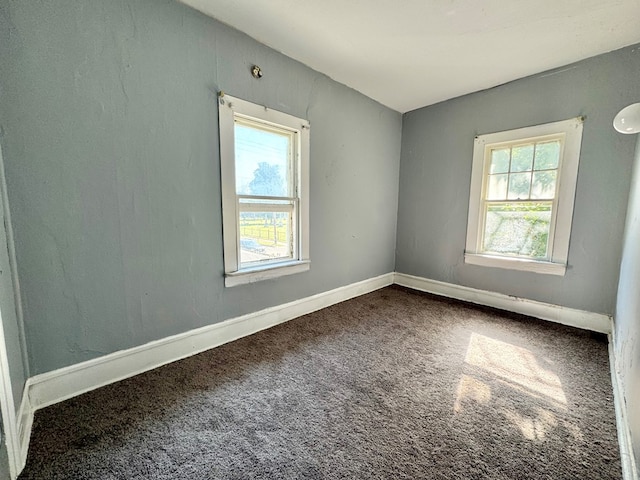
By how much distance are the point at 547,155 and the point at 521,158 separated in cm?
22

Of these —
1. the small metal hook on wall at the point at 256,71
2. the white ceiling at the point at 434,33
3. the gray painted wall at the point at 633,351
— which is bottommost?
the gray painted wall at the point at 633,351

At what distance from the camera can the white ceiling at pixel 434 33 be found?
1774 mm

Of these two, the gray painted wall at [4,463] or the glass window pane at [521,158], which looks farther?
the glass window pane at [521,158]

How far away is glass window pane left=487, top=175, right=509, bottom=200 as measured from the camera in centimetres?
292

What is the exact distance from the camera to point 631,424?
1.15 meters

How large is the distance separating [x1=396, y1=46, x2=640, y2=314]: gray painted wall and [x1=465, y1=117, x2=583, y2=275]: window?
0.08m

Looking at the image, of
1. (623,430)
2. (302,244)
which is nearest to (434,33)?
(302,244)

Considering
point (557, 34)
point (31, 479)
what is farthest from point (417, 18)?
point (31, 479)

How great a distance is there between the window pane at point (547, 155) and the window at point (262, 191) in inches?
95.5

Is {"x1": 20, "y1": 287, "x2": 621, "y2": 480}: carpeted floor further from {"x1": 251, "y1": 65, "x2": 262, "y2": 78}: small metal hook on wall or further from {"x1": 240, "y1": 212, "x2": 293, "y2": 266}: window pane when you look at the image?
{"x1": 251, "y1": 65, "x2": 262, "y2": 78}: small metal hook on wall

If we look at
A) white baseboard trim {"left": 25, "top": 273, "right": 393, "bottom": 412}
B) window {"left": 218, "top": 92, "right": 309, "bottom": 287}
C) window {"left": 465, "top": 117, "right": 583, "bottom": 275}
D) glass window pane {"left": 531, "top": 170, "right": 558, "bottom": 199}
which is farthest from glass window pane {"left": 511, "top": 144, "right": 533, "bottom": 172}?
white baseboard trim {"left": 25, "top": 273, "right": 393, "bottom": 412}

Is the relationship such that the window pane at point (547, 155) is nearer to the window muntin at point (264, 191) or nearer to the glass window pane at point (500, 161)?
the glass window pane at point (500, 161)

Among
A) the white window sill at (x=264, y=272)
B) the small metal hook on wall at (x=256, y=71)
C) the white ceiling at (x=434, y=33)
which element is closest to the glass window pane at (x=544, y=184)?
the white ceiling at (x=434, y=33)

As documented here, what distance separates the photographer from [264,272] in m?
2.35
